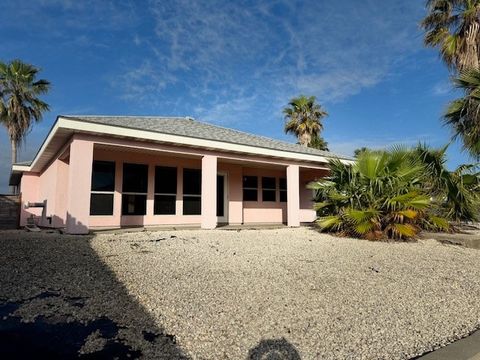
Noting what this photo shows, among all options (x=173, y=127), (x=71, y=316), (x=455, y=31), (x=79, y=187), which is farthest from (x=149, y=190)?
(x=455, y=31)

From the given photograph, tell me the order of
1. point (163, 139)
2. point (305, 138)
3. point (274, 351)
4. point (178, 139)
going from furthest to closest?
point (305, 138), point (178, 139), point (163, 139), point (274, 351)

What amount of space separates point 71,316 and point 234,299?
1777 mm

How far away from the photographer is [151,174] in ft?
40.9

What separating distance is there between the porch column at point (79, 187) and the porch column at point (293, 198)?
7.58m

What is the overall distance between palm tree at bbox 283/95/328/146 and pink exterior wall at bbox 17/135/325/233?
1208cm

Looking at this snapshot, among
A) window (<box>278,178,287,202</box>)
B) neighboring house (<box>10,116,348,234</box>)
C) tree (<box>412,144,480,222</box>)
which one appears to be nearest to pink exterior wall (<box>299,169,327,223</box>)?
window (<box>278,178,287,202</box>)

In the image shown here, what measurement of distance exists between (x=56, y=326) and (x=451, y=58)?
742 inches

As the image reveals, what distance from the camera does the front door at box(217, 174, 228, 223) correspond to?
14500mm

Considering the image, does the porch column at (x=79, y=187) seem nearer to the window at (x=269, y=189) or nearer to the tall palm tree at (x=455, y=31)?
the window at (x=269, y=189)

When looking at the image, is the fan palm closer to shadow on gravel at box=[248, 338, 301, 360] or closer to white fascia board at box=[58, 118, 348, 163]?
white fascia board at box=[58, 118, 348, 163]

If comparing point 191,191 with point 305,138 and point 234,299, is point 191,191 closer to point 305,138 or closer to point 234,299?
point 234,299

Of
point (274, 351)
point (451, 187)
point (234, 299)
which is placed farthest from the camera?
point (451, 187)

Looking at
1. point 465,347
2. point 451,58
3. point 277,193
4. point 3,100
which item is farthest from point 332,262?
point 3,100

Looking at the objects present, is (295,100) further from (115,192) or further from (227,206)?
(115,192)
